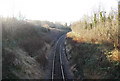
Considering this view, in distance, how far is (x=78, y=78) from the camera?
1772cm

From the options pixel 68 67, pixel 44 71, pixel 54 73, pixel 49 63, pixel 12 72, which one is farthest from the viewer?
pixel 49 63

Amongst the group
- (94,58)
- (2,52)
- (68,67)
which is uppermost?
(2,52)

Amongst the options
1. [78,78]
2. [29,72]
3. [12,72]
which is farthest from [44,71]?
[12,72]

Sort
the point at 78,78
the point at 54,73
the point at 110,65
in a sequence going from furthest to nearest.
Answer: the point at 54,73 < the point at 78,78 < the point at 110,65

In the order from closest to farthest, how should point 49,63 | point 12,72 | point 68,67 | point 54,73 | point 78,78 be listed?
point 12,72, point 78,78, point 54,73, point 68,67, point 49,63

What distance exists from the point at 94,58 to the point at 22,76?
736 cm

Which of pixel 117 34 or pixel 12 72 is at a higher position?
pixel 117 34

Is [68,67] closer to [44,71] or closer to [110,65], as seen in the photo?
[44,71]

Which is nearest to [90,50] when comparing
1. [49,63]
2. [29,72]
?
[49,63]

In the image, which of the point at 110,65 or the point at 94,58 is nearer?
the point at 110,65

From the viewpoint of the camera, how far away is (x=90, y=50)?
77.2 feet

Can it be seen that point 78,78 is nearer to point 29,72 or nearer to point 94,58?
point 94,58

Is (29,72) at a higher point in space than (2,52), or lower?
lower

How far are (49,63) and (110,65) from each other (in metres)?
9.52
